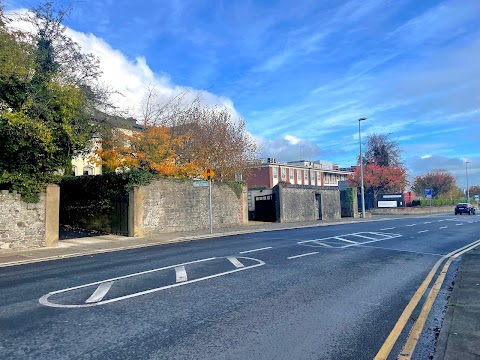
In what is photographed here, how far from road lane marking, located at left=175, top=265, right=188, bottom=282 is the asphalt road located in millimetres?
26

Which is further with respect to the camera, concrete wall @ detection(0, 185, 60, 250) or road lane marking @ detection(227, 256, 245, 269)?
concrete wall @ detection(0, 185, 60, 250)

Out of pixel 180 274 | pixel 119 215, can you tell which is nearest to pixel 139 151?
pixel 119 215

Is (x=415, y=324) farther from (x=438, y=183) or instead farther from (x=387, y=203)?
(x=438, y=183)

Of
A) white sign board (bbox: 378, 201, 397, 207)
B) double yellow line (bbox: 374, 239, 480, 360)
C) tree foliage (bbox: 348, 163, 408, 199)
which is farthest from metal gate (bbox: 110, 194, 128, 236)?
tree foliage (bbox: 348, 163, 408, 199)

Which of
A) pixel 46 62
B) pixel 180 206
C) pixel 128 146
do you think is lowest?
pixel 180 206

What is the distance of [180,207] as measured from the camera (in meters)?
22.4

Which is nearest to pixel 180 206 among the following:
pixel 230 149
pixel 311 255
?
pixel 230 149

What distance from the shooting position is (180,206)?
883 inches

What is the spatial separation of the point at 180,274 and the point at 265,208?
23800mm

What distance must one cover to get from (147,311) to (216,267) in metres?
4.04

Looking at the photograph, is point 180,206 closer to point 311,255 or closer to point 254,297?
point 311,255

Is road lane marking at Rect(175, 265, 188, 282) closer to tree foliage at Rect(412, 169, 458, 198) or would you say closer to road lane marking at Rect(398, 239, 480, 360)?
road lane marking at Rect(398, 239, 480, 360)

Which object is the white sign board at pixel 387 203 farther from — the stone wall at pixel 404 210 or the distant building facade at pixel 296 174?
the distant building facade at pixel 296 174

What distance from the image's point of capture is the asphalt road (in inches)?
184
